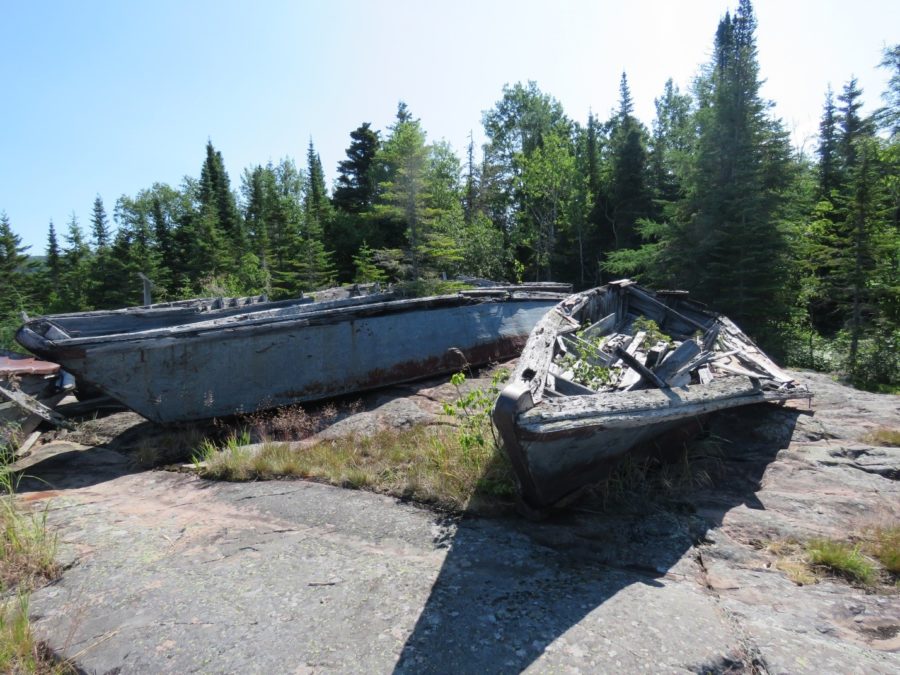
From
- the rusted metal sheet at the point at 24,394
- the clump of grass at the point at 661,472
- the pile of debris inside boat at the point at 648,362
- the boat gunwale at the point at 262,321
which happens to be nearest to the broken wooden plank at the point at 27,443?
the rusted metal sheet at the point at 24,394

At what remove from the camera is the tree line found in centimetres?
1267

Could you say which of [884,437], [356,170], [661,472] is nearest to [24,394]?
[661,472]

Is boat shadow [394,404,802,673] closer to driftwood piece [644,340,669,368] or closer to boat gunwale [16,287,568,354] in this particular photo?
driftwood piece [644,340,669,368]

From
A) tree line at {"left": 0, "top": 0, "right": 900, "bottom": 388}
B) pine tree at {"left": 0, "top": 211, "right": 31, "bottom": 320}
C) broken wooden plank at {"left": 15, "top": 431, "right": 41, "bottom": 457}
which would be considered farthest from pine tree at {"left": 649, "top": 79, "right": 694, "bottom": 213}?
pine tree at {"left": 0, "top": 211, "right": 31, "bottom": 320}

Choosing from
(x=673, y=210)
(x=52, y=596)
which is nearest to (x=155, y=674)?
(x=52, y=596)

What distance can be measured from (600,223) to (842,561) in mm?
30772

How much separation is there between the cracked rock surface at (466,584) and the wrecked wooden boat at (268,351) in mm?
1633

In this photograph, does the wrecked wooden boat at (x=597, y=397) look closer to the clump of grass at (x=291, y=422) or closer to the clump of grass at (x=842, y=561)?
the clump of grass at (x=842, y=561)

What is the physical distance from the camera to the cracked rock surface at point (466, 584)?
233 centimetres

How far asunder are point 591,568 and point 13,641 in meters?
3.11

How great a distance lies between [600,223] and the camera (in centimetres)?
3142

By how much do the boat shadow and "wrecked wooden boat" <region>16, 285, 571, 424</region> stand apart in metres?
2.82

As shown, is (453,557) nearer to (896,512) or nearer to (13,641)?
(13,641)

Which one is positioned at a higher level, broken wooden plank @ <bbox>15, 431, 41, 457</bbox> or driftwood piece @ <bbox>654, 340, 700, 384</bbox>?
driftwood piece @ <bbox>654, 340, 700, 384</bbox>
